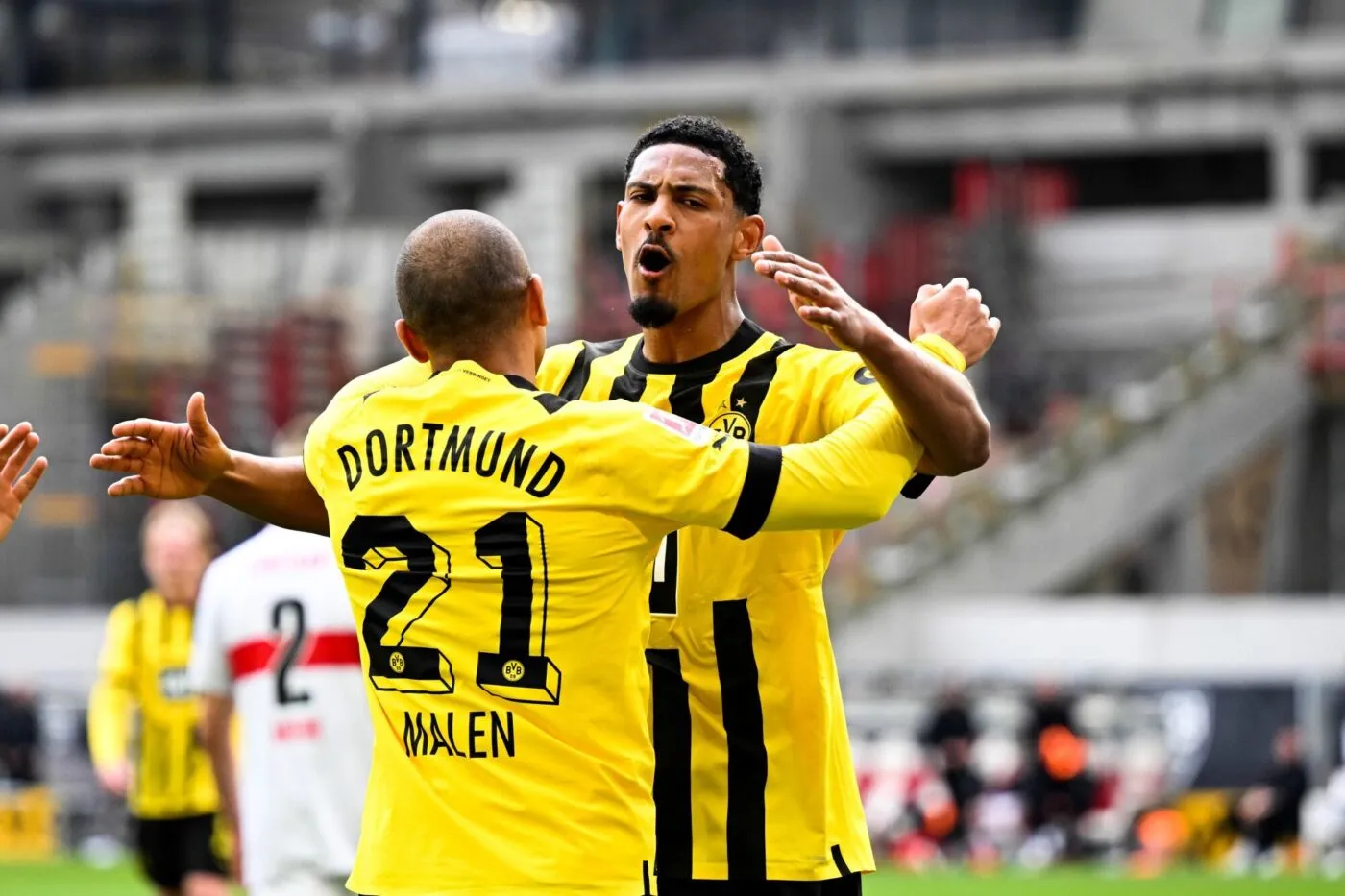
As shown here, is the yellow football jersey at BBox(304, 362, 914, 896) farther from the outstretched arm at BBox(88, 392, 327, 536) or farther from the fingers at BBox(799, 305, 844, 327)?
the outstretched arm at BBox(88, 392, 327, 536)

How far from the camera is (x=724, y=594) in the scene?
5.23 metres

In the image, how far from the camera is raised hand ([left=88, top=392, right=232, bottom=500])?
16.9ft

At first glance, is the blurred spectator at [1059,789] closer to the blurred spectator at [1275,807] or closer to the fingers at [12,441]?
the blurred spectator at [1275,807]

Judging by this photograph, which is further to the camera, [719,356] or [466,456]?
[719,356]

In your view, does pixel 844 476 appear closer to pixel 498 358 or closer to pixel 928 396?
pixel 928 396

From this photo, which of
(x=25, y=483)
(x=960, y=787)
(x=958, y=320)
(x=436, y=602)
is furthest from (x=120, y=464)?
(x=960, y=787)

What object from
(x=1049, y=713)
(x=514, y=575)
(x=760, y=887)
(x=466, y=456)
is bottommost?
(x=1049, y=713)

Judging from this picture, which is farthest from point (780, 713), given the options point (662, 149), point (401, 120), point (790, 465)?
point (401, 120)

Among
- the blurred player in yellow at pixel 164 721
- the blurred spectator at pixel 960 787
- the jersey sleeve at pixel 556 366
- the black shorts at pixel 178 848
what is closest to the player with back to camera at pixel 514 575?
the jersey sleeve at pixel 556 366

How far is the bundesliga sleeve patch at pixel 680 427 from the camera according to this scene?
4566 mm

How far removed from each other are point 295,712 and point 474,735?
138 inches

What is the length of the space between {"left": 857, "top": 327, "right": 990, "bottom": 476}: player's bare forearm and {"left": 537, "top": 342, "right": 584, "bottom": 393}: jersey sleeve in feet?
3.18

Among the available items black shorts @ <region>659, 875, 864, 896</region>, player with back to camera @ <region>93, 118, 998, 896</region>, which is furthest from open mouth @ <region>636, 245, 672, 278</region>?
black shorts @ <region>659, 875, 864, 896</region>

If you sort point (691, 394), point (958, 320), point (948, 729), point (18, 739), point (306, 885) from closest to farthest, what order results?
point (958, 320) → point (691, 394) → point (306, 885) → point (948, 729) → point (18, 739)
